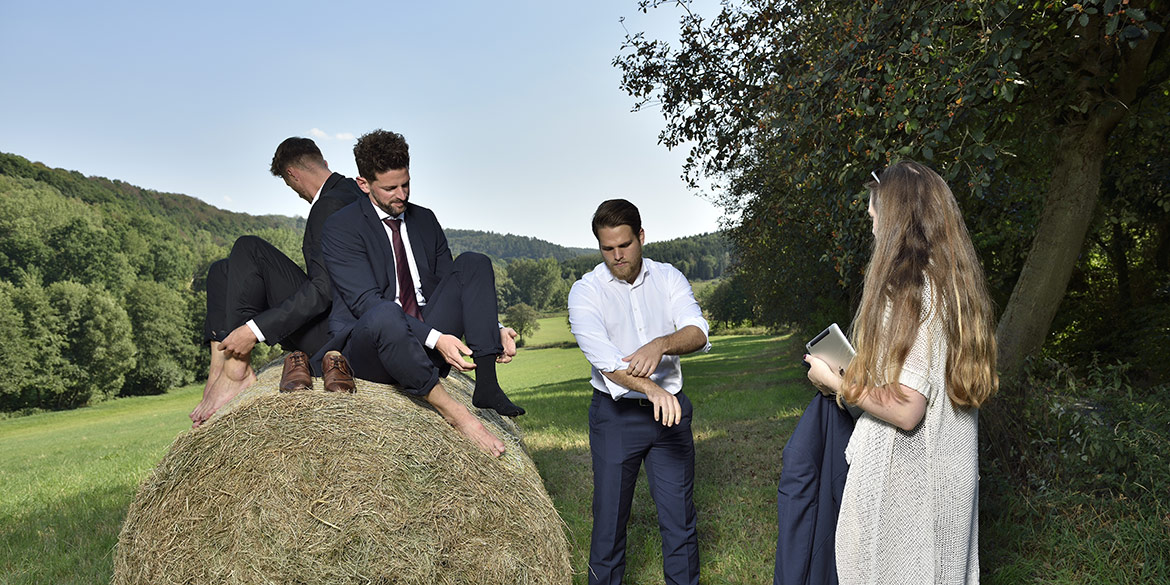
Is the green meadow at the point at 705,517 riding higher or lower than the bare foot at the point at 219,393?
lower

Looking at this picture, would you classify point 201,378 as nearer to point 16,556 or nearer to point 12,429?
point 12,429

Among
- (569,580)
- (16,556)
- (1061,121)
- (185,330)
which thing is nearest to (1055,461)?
(569,580)

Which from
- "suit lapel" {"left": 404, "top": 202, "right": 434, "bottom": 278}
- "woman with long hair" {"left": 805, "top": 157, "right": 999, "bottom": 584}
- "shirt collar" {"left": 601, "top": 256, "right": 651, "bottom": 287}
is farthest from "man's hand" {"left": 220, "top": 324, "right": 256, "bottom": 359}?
"woman with long hair" {"left": 805, "top": 157, "right": 999, "bottom": 584}

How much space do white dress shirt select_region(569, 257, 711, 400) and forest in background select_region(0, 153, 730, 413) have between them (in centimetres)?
2122

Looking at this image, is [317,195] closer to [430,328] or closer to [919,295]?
[430,328]

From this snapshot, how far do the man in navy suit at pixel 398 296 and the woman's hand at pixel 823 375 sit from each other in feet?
6.10

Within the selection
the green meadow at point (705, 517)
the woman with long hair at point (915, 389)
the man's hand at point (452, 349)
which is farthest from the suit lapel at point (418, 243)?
the woman with long hair at point (915, 389)

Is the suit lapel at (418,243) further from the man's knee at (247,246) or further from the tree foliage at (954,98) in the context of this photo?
the tree foliage at (954,98)

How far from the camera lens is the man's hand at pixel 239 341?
4.60 metres

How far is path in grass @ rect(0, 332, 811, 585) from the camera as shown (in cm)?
545

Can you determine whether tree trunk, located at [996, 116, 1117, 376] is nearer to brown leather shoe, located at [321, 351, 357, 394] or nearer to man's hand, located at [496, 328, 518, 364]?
man's hand, located at [496, 328, 518, 364]

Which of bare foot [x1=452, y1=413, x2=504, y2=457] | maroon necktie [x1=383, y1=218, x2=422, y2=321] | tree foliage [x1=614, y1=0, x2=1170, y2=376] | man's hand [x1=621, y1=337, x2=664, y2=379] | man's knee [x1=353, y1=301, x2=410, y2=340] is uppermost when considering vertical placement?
tree foliage [x1=614, y1=0, x2=1170, y2=376]

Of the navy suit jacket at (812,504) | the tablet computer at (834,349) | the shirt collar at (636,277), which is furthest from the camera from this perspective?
the shirt collar at (636,277)

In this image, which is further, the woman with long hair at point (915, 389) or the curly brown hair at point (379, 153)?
the curly brown hair at point (379, 153)
